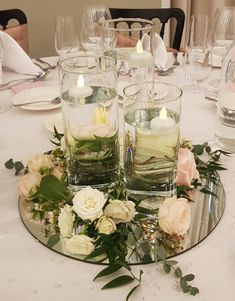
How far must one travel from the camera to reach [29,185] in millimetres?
753

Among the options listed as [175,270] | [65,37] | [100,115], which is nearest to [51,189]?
[100,115]

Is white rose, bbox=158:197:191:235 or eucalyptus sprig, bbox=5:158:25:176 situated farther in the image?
eucalyptus sprig, bbox=5:158:25:176

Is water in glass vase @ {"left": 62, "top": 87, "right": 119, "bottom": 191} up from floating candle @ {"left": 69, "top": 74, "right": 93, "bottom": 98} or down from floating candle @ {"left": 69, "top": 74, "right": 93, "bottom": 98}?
down

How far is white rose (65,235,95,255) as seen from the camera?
2.09ft

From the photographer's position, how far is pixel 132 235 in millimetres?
657

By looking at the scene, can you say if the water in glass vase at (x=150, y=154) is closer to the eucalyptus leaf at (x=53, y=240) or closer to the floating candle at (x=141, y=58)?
the eucalyptus leaf at (x=53, y=240)

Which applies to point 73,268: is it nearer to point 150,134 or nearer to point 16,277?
point 16,277

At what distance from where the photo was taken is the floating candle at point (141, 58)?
3.49 feet

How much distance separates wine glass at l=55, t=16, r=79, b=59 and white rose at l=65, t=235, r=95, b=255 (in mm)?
978

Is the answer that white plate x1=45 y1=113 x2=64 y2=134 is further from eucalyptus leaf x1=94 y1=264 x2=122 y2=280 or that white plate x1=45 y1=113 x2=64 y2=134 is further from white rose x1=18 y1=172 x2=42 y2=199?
eucalyptus leaf x1=94 y1=264 x2=122 y2=280

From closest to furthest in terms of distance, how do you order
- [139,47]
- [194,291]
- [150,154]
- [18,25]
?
[194,291] < [150,154] < [139,47] < [18,25]

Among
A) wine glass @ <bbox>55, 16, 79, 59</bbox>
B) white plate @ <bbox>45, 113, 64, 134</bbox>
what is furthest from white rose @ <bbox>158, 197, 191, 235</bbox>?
wine glass @ <bbox>55, 16, 79, 59</bbox>

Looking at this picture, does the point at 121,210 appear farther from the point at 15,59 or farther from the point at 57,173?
the point at 15,59

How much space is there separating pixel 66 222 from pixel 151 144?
0.18 meters
